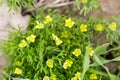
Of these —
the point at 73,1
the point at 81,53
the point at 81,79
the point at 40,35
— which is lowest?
the point at 81,79

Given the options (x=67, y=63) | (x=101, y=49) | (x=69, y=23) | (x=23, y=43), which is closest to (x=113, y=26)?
(x=101, y=49)

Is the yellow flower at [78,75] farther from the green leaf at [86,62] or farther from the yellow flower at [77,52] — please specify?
the yellow flower at [77,52]

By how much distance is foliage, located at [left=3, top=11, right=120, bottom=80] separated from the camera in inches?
114

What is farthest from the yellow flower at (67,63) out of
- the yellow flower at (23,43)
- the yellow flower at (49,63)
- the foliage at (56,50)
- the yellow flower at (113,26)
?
the yellow flower at (113,26)

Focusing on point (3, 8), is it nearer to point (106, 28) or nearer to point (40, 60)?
point (40, 60)

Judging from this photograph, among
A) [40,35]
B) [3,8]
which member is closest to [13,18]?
[3,8]

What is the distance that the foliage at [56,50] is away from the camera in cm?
289

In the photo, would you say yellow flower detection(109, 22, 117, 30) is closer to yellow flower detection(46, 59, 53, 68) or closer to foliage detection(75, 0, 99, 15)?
foliage detection(75, 0, 99, 15)

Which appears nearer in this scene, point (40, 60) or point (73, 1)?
point (40, 60)

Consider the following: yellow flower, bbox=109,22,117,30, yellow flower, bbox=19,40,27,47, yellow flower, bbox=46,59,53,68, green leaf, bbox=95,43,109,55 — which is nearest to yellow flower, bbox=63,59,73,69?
yellow flower, bbox=46,59,53,68

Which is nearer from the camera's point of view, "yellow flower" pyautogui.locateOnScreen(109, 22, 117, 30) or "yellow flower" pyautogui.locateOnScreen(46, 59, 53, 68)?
"yellow flower" pyautogui.locateOnScreen(46, 59, 53, 68)

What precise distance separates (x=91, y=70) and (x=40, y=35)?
0.55m

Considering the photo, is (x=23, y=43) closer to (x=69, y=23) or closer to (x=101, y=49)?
(x=69, y=23)

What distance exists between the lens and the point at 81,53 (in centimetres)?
300
